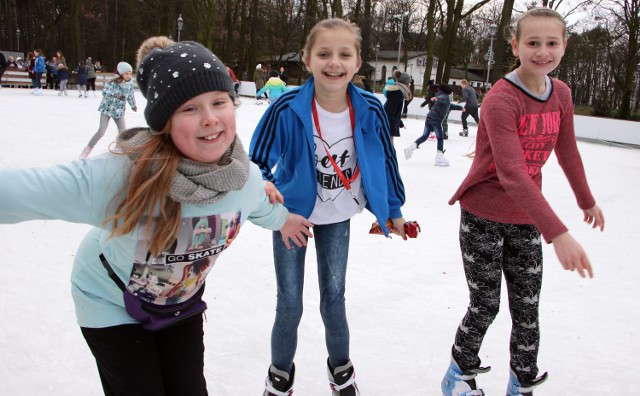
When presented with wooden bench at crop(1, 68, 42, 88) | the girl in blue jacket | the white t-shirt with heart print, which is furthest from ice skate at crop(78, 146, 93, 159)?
wooden bench at crop(1, 68, 42, 88)

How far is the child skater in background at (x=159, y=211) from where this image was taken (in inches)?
54.8

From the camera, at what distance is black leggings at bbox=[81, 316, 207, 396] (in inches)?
60.3

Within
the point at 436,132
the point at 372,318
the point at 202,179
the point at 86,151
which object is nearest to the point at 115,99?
the point at 86,151

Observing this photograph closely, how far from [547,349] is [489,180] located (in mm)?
1302

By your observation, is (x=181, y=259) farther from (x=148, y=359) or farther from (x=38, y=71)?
(x=38, y=71)

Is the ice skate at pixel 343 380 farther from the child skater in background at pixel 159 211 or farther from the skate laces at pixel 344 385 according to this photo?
the child skater in background at pixel 159 211

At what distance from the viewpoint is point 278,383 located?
7.46 ft

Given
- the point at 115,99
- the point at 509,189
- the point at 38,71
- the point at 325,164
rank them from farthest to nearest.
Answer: the point at 38,71
the point at 115,99
the point at 325,164
the point at 509,189

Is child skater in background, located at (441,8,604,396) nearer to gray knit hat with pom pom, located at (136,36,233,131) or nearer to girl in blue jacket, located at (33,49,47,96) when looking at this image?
gray knit hat with pom pom, located at (136,36,233,131)

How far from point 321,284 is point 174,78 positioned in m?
1.15

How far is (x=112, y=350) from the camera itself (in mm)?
1528

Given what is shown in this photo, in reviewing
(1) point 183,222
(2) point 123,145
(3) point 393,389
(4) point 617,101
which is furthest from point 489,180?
(4) point 617,101

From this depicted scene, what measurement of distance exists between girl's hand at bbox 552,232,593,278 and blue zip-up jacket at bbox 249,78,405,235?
2.39 ft

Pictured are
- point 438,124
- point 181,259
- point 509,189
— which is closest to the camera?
point 181,259
